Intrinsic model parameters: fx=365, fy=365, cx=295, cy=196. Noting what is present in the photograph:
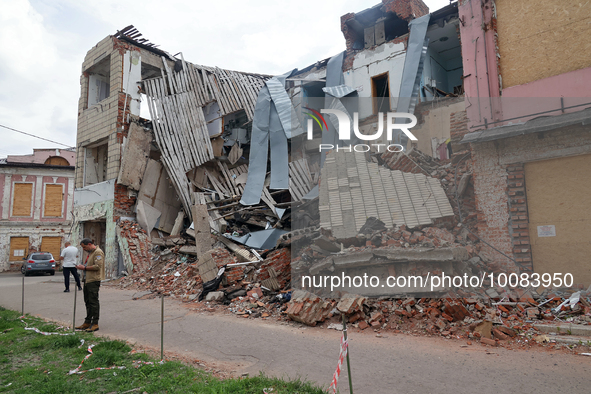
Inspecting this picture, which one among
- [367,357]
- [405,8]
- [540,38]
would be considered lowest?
[367,357]

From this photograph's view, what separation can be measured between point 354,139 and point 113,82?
34.2 ft

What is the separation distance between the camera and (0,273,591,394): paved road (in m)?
3.75

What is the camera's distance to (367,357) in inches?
181

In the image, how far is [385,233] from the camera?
7.87 metres

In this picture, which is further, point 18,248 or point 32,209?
point 32,209

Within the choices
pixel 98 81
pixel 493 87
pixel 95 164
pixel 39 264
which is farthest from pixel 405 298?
pixel 39 264

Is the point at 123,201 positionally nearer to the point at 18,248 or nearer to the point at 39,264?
the point at 39,264

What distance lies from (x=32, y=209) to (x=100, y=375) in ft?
90.4

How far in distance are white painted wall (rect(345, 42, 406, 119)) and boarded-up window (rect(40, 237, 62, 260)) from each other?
24818mm

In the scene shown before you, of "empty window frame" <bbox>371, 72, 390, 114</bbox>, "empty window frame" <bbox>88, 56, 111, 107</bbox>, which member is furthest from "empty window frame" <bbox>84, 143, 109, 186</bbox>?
"empty window frame" <bbox>371, 72, 390, 114</bbox>

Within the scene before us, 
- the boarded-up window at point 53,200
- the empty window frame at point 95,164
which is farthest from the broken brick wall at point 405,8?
the boarded-up window at point 53,200

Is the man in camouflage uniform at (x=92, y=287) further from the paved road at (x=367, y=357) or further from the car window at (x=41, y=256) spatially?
the car window at (x=41, y=256)

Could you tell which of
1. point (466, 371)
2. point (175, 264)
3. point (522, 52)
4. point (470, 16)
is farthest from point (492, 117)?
point (175, 264)

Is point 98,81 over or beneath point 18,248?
over
